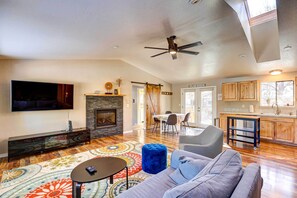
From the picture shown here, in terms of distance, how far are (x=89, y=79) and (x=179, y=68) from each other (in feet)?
10.9

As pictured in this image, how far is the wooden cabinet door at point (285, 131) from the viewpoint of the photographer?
4.46 meters

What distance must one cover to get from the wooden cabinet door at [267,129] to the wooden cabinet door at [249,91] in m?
0.88

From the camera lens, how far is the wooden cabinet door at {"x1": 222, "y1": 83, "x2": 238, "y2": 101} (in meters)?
5.81

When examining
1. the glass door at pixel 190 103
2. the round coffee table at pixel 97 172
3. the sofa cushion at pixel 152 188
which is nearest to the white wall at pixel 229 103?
the glass door at pixel 190 103

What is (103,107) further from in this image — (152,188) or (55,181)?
(152,188)

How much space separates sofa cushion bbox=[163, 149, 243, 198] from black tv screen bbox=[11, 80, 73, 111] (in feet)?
14.2

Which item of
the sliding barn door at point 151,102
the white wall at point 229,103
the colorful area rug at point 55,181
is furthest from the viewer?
the sliding barn door at point 151,102

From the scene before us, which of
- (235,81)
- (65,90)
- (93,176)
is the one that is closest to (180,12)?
(93,176)

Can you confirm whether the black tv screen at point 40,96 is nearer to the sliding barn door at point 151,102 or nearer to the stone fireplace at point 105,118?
the stone fireplace at point 105,118

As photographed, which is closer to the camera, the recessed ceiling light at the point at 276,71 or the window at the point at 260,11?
the window at the point at 260,11

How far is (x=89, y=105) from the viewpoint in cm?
518

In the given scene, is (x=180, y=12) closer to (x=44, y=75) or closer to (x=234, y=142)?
(x=44, y=75)

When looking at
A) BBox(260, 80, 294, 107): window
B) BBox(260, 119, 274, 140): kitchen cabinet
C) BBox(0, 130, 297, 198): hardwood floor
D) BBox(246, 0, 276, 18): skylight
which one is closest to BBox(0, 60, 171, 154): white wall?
BBox(0, 130, 297, 198): hardwood floor

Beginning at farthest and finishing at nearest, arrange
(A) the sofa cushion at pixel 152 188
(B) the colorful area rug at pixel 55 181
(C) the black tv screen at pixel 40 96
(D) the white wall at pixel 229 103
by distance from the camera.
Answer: (D) the white wall at pixel 229 103 → (C) the black tv screen at pixel 40 96 → (B) the colorful area rug at pixel 55 181 → (A) the sofa cushion at pixel 152 188
